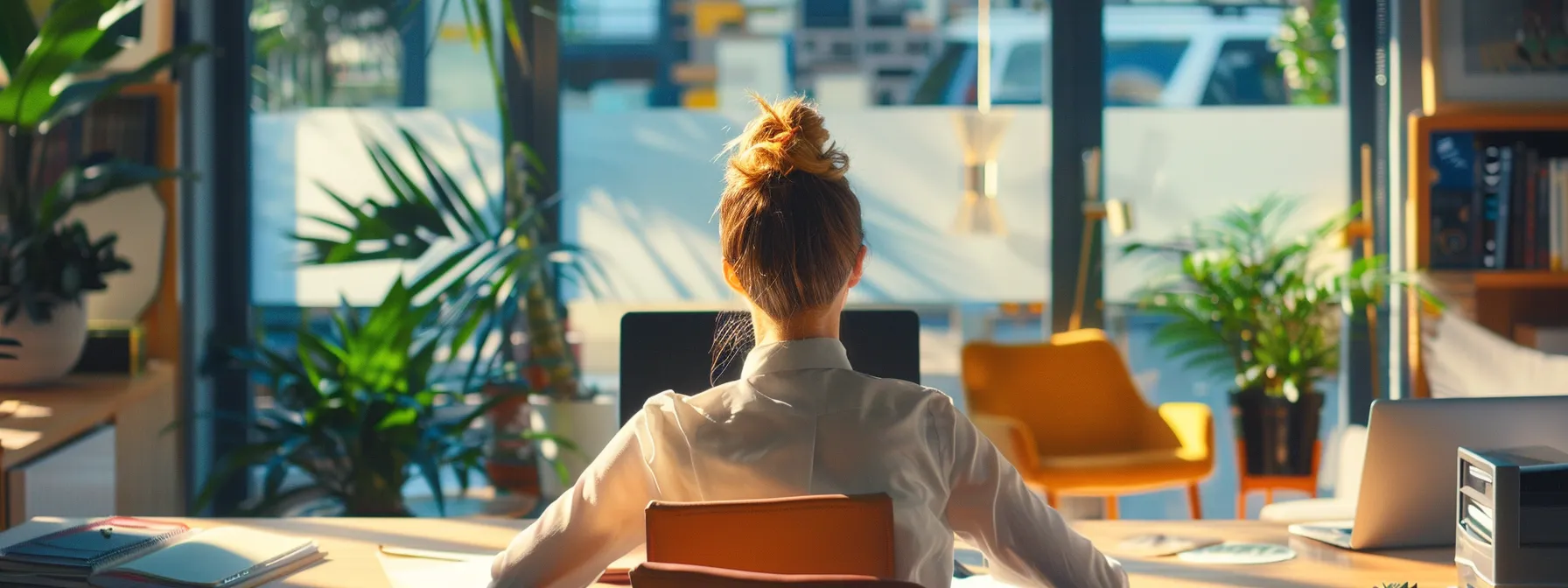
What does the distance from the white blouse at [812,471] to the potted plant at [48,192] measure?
217cm

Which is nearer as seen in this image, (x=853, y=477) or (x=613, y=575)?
(x=853, y=477)

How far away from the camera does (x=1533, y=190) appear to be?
3635 millimetres

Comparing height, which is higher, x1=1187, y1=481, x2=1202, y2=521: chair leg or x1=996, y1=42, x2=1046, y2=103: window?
x1=996, y1=42, x2=1046, y2=103: window

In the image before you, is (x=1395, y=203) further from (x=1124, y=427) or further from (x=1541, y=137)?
(x=1124, y=427)

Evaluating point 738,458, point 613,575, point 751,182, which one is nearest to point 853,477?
point 738,458

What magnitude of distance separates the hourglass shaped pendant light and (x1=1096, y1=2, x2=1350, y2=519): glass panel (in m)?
0.38

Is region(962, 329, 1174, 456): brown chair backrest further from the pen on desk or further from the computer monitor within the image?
the pen on desk

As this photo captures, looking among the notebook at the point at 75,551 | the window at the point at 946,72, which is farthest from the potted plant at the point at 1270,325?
the notebook at the point at 75,551

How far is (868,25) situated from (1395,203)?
1746 millimetres

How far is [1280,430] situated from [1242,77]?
115 cm

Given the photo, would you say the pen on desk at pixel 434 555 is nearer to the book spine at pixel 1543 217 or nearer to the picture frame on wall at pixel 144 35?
the picture frame on wall at pixel 144 35

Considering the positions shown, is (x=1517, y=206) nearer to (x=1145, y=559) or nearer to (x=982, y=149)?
(x=982, y=149)

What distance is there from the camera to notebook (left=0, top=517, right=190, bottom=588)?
156 centimetres

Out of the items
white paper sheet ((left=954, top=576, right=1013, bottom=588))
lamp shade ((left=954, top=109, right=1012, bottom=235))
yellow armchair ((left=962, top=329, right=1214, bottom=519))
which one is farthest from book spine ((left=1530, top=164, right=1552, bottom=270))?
white paper sheet ((left=954, top=576, right=1013, bottom=588))
